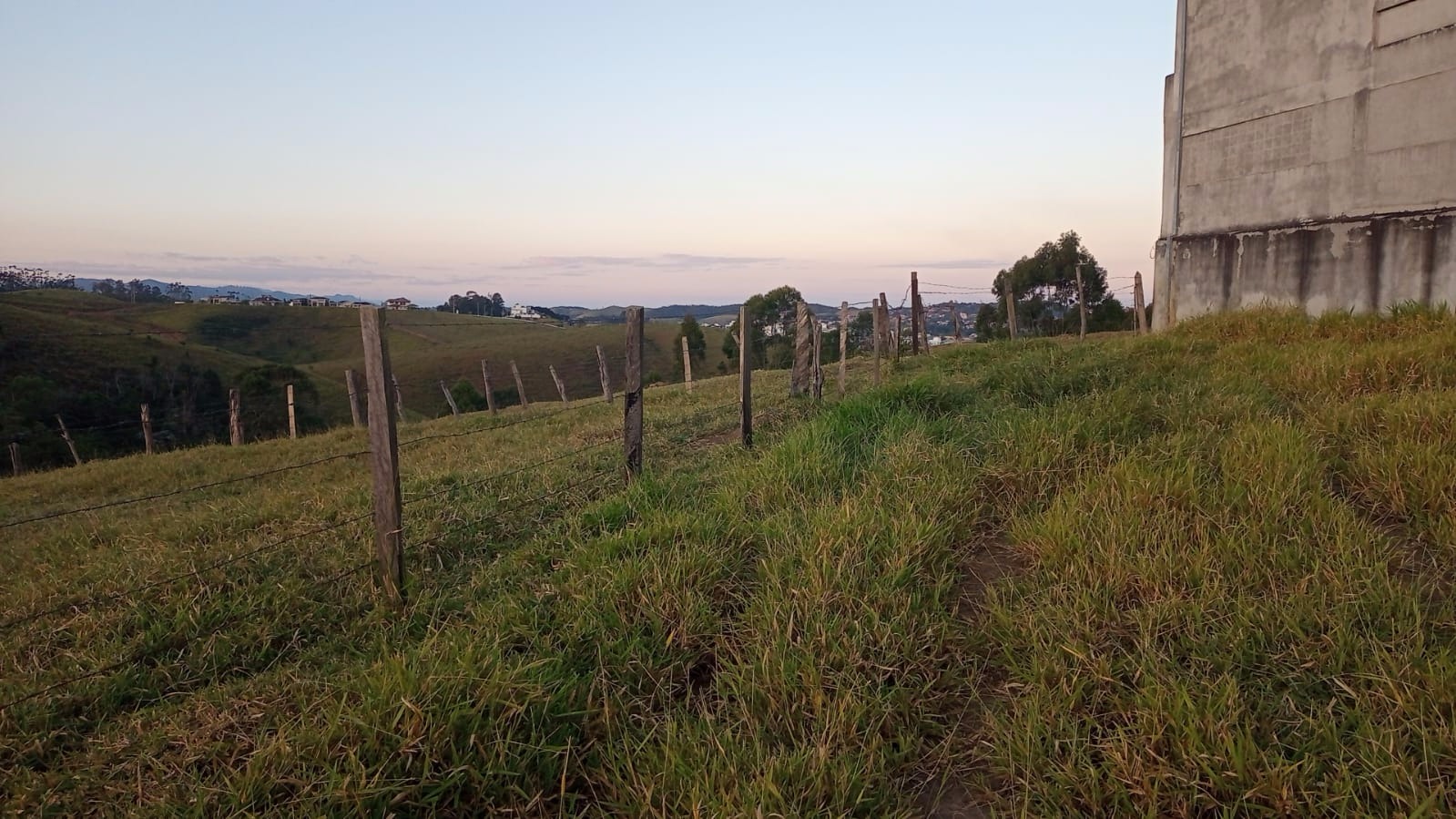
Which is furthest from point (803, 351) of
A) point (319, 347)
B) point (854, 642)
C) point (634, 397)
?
point (319, 347)

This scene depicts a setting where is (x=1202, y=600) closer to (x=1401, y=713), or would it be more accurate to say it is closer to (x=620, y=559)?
(x=1401, y=713)

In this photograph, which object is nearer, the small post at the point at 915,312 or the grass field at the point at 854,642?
the grass field at the point at 854,642

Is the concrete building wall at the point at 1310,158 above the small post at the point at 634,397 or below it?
above

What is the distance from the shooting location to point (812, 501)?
5.01 meters

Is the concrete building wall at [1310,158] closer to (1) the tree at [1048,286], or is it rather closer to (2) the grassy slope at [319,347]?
(1) the tree at [1048,286]

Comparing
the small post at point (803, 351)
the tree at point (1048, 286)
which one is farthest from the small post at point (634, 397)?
the tree at point (1048, 286)

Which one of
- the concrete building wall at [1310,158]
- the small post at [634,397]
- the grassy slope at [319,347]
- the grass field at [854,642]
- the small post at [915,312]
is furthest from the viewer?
the grassy slope at [319,347]

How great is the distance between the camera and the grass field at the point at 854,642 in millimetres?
2486

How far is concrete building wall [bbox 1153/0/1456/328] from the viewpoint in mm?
9852

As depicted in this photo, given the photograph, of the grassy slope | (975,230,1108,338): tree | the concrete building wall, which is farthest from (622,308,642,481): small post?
the grassy slope

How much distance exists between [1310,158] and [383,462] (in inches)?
568

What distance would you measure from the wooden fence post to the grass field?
0.25 meters

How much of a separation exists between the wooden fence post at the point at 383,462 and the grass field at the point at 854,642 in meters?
0.25

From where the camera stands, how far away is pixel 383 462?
14.3 ft
